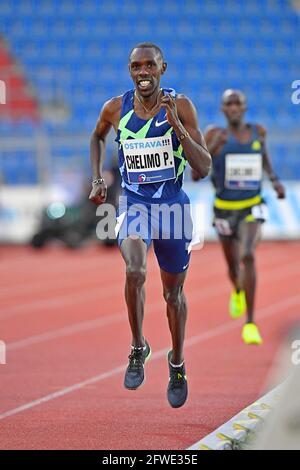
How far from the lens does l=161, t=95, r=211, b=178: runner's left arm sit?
19.6 feet

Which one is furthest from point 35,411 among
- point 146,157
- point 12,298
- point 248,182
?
point 12,298

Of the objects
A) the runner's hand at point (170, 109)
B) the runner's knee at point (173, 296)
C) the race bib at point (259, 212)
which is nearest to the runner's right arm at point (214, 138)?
the race bib at point (259, 212)

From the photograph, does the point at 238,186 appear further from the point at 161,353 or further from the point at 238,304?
the point at 161,353

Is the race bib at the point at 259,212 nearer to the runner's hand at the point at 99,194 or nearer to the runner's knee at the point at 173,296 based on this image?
the runner's knee at the point at 173,296

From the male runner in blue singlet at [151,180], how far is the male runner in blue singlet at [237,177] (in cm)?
381

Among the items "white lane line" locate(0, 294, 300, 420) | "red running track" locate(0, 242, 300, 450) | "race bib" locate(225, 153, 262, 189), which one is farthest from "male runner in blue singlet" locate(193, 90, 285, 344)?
"red running track" locate(0, 242, 300, 450)

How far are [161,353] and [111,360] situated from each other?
639 mm

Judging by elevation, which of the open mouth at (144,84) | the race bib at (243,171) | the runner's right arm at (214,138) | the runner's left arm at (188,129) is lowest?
the race bib at (243,171)

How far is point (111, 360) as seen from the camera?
9125mm

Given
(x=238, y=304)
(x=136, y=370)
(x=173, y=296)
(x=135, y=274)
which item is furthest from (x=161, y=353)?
(x=135, y=274)

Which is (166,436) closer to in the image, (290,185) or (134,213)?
(134,213)

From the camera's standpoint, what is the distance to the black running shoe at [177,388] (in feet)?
20.7

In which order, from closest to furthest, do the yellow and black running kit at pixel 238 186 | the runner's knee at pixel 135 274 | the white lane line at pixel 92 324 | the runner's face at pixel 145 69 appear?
the runner's face at pixel 145 69 < the runner's knee at pixel 135 274 < the white lane line at pixel 92 324 < the yellow and black running kit at pixel 238 186
